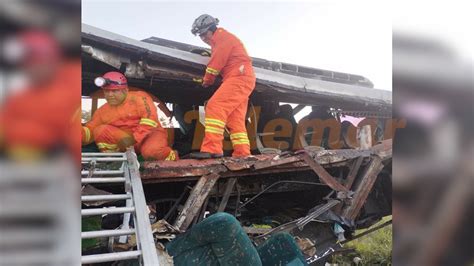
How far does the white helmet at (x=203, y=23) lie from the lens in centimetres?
340

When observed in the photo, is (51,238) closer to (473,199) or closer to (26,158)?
(26,158)

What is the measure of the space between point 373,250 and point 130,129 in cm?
368

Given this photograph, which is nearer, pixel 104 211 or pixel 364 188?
pixel 104 211

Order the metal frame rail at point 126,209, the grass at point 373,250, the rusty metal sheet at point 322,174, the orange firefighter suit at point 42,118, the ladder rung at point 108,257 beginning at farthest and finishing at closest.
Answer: the grass at point 373,250 < the rusty metal sheet at point 322,174 < the metal frame rail at point 126,209 < the ladder rung at point 108,257 < the orange firefighter suit at point 42,118

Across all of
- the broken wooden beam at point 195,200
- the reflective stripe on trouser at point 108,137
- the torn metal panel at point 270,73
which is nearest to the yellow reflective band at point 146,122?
the reflective stripe on trouser at point 108,137

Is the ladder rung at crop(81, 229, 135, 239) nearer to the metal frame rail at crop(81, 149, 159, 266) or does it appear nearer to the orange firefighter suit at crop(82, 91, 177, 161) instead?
the metal frame rail at crop(81, 149, 159, 266)

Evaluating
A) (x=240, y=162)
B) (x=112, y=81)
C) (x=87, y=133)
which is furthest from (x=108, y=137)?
(x=240, y=162)

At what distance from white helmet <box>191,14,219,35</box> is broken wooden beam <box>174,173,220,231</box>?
4.46 feet

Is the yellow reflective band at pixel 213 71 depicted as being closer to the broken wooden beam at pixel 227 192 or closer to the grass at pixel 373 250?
the broken wooden beam at pixel 227 192

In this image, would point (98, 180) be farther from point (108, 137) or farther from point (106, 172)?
point (108, 137)

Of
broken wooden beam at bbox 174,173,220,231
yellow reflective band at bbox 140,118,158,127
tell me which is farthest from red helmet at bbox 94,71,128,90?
broken wooden beam at bbox 174,173,220,231

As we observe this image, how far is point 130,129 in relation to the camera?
3.46m

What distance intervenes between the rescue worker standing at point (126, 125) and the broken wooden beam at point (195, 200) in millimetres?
467

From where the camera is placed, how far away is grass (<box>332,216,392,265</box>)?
4.40m
